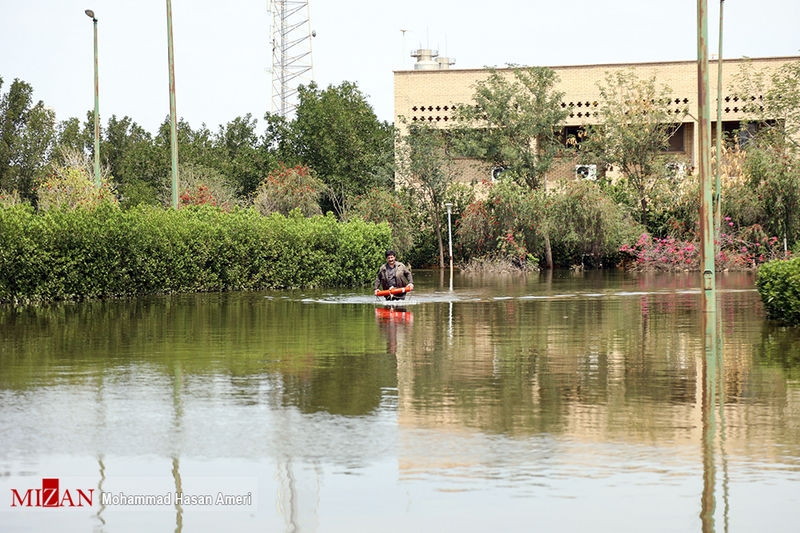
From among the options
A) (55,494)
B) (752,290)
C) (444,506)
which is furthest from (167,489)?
(752,290)

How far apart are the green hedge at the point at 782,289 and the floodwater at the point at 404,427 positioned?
60cm

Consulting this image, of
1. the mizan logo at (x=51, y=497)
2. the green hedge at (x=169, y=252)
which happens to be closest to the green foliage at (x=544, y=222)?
the green hedge at (x=169, y=252)

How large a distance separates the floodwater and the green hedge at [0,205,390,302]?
9026 millimetres

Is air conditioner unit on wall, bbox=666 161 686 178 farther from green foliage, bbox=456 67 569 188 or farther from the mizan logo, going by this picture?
the mizan logo

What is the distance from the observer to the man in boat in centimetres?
2667

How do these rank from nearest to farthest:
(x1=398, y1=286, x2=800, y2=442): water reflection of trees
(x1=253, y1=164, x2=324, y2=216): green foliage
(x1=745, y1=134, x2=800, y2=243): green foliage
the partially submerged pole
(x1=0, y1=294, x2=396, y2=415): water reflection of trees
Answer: (x1=398, y1=286, x2=800, y2=442): water reflection of trees → (x1=0, y1=294, x2=396, y2=415): water reflection of trees → the partially submerged pole → (x1=745, y1=134, x2=800, y2=243): green foliage → (x1=253, y1=164, x2=324, y2=216): green foliage

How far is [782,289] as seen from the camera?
65.7ft

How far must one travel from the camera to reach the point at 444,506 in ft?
25.0

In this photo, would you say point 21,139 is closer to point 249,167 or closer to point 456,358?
point 249,167

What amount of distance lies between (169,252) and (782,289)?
18267mm

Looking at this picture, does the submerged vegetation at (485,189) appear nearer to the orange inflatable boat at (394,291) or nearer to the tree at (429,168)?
the tree at (429,168)

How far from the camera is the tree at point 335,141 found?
71.4m

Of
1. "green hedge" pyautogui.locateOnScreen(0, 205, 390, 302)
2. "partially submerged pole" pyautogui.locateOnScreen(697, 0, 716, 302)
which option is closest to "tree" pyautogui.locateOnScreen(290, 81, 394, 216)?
"green hedge" pyautogui.locateOnScreen(0, 205, 390, 302)

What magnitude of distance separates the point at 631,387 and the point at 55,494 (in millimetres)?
6929
